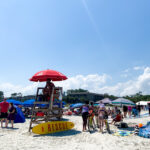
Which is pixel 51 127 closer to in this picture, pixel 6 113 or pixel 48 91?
pixel 48 91

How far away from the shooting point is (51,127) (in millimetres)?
8039

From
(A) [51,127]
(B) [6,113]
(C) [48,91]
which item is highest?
(C) [48,91]

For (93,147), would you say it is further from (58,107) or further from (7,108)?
(7,108)

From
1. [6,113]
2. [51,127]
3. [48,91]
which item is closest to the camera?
[51,127]

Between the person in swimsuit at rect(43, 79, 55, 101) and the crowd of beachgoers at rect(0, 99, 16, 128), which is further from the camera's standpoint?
the crowd of beachgoers at rect(0, 99, 16, 128)

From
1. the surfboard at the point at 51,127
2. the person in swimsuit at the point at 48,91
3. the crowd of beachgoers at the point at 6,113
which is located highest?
the person in swimsuit at the point at 48,91

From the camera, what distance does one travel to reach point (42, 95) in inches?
349

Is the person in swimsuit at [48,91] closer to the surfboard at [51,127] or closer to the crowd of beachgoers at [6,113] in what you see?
the surfboard at [51,127]

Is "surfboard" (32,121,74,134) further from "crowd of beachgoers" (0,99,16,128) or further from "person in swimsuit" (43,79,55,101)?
"crowd of beachgoers" (0,99,16,128)

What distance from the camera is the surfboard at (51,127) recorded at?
7527mm

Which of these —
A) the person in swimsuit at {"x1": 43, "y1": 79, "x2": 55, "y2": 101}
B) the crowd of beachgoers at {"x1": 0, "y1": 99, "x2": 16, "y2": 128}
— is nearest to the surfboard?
the person in swimsuit at {"x1": 43, "y1": 79, "x2": 55, "y2": 101}

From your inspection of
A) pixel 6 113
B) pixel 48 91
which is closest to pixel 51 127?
pixel 48 91

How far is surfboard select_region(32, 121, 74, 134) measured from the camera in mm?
7527

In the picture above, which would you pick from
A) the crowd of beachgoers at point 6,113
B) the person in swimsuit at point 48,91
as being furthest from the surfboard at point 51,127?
the crowd of beachgoers at point 6,113
